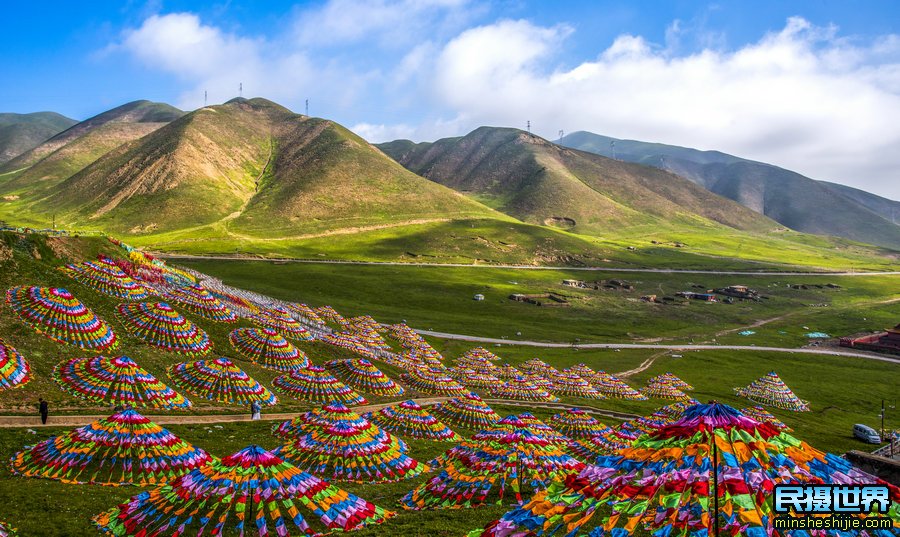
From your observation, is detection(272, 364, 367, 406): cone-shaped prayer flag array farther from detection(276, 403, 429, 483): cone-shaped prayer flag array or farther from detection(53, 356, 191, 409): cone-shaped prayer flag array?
detection(276, 403, 429, 483): cone-shaped prayer flag array

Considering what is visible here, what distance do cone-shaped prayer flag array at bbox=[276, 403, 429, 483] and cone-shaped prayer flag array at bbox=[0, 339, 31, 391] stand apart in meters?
18.5

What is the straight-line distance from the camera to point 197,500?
18141mm

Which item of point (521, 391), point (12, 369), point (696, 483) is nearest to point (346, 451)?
point (696, 483)

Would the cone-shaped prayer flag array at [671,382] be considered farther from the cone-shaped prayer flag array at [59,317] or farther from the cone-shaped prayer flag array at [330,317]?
the cone-shaped prayer flag array at [59,317]

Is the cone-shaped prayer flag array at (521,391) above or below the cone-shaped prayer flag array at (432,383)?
below

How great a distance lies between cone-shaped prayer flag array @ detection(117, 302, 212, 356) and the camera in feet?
163

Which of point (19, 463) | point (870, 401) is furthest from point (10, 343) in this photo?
point (870, 401)

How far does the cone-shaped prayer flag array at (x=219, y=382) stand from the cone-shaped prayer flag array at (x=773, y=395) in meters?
76.1

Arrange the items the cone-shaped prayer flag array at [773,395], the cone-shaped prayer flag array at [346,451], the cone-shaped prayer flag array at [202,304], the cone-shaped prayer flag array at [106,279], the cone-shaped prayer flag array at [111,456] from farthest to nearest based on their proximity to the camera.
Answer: the cone-shaped prayer flag array at [773,395]
the cone-shaped prayer flag array at [202,304]
the cone-shaped prayer flag array at [106,279]
the cone-shaped prayer flag array at [346,451]
the cone-shaped prayer flag array at [111,456]

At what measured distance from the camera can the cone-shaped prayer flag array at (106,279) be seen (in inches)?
2159

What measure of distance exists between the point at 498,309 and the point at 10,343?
120030 mm

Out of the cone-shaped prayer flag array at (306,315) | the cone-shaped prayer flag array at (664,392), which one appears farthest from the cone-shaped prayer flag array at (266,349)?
the cone-shaped prayer flag array at (664,392)

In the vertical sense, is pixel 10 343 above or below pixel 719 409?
below

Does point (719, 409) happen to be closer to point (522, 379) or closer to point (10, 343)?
point (10, 343)
